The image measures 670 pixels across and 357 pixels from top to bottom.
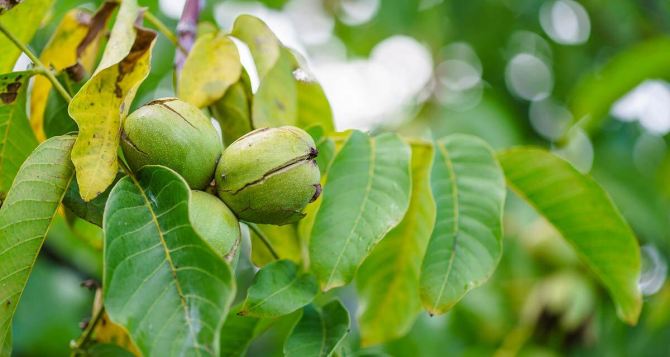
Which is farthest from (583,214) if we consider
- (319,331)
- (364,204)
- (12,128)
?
(12,128)

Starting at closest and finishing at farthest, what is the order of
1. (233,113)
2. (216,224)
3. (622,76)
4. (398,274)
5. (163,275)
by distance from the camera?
(163,275), (216,224), (233,113), (398,274), (622,76)

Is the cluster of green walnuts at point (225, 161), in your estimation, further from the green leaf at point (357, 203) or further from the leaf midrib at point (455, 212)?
the leaf midrib at point (455, 212)

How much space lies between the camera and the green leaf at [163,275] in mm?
911

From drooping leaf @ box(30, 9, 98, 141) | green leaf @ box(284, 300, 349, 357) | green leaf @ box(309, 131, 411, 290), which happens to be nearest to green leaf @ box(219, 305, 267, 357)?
green leaf @ box(284, 300, 349, 357)

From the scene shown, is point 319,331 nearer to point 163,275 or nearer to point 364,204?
Result: point 364,204

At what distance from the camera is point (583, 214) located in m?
1.57

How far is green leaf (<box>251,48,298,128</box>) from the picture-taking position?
4.65ft

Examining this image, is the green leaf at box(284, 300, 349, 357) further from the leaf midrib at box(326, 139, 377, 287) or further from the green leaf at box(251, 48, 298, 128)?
the green leaf at box(251, 48, 298, 128)

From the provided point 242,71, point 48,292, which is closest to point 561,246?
point 242,71

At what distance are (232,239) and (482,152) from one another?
653 millimetres

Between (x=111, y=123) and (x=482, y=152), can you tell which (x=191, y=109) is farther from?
(x=482, y=152)

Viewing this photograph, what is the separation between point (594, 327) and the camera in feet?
10.0

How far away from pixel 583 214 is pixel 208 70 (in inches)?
34.6

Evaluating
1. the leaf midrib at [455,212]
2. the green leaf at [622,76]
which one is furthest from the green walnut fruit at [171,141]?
the green leaf at [622,76]
